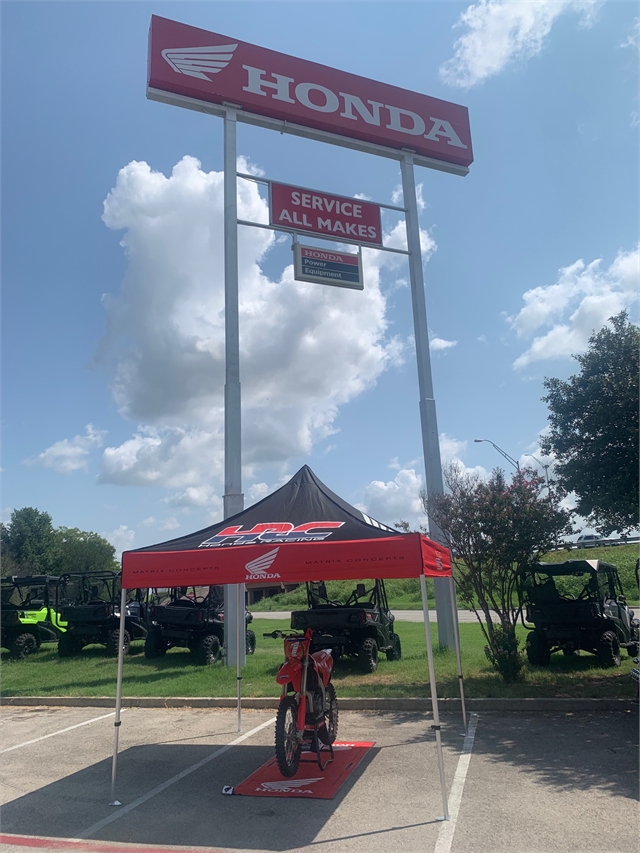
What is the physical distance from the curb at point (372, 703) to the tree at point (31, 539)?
61.4m

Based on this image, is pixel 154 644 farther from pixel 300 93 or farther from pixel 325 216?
pixel 300 93

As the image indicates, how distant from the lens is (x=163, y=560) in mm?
6734

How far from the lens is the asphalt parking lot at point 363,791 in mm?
4953

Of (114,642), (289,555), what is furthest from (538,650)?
(114,642)

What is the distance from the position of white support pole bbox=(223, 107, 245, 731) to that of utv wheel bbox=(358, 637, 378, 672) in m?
2.29

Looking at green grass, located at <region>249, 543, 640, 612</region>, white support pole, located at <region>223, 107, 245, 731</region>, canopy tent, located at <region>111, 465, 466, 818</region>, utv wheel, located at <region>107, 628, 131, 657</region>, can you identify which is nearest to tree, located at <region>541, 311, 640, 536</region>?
canopy tent, located at <region>111, 465, 466, 818</region>

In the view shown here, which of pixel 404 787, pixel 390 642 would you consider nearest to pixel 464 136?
pixel 390 642

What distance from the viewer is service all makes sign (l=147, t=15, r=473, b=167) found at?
1438 centimetres

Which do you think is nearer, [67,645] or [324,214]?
[324,214]

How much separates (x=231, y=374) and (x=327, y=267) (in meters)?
3.25

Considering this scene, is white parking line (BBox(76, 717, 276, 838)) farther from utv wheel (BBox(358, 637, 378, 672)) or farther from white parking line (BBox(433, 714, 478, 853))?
utv wheel (BBox(358, 637, 378, 672))

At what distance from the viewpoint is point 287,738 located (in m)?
6.27

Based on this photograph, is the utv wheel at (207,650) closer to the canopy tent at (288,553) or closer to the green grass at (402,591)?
the canopy tent at (288,553)

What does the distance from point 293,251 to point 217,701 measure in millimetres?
9191
